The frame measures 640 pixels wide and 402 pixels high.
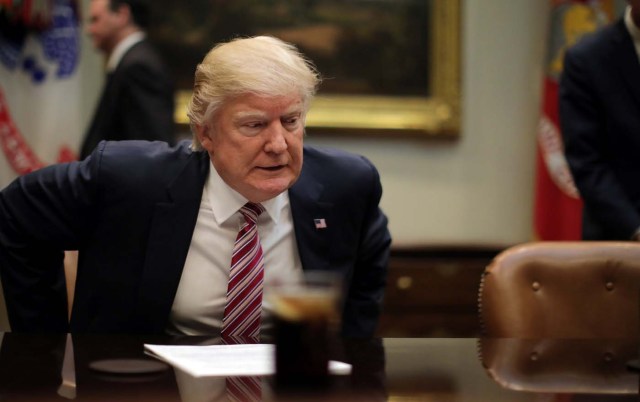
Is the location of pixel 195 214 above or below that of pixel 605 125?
above

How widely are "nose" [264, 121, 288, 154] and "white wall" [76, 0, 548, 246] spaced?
11.9 ft

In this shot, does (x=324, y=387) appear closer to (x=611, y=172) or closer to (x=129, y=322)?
(x=129, y=322)

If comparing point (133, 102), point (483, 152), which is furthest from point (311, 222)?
point (483, 152)

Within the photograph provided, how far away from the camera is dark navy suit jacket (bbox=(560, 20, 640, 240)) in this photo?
3660mm

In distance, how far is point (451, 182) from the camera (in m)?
6.17

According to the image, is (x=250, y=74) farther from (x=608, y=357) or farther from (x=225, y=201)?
(x=608, y=357)

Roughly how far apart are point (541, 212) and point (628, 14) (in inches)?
90.8

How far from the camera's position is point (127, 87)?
520 cm

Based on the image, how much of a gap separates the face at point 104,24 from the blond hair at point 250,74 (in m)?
3.00

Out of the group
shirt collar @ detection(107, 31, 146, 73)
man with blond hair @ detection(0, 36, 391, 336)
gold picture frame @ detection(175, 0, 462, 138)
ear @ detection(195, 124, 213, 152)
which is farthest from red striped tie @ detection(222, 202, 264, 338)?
gold picture frame @ detection(175, 0, 462, 138)

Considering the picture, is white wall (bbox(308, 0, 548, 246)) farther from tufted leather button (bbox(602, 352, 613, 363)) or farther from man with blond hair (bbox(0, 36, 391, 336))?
tufted leather button (bbox(602, 352, 613, 363))

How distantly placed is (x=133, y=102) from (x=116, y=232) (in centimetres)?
268

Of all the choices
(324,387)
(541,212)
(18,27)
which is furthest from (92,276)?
(541,212)

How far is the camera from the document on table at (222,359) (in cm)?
181
